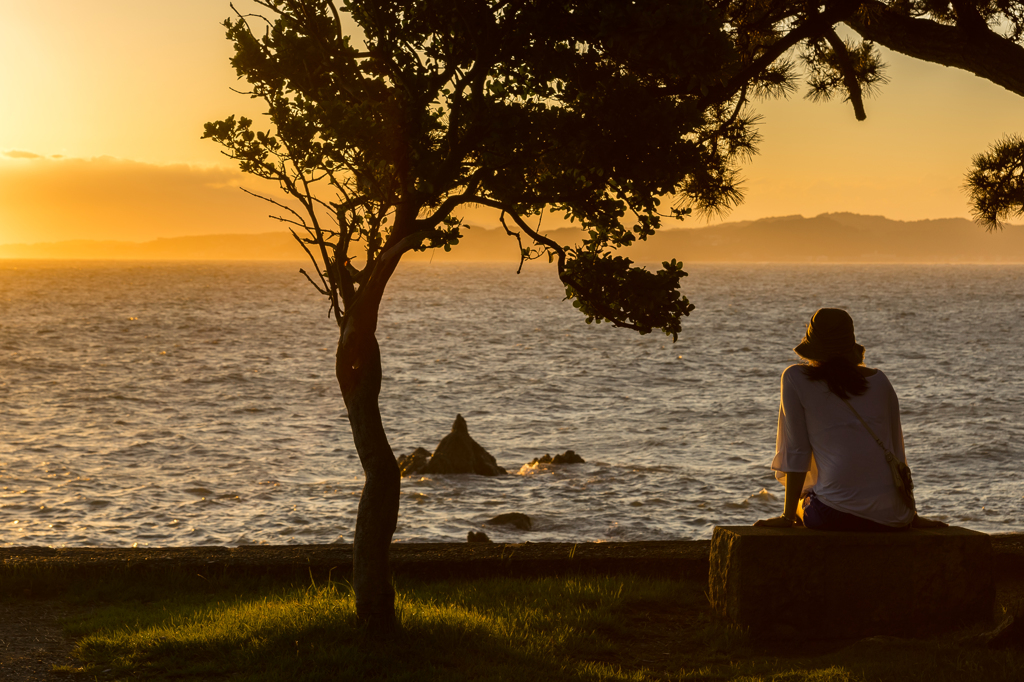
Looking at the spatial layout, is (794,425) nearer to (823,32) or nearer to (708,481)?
(823,32)

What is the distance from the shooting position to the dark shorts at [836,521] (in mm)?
5711

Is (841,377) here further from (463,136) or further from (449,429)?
(449,429)

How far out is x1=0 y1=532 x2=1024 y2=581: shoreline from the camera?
25.9ft

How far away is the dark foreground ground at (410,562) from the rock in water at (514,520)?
7.75 meters

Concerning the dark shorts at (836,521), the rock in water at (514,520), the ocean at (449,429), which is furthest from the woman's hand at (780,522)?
the rock in water at (514,520)

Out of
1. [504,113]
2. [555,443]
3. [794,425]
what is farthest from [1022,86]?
[555,443]

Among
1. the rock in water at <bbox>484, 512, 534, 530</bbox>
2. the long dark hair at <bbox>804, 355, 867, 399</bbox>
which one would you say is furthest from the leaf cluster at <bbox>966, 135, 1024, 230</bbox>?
the rock in water at <bbox>484, 512, 534, 530</bbox>

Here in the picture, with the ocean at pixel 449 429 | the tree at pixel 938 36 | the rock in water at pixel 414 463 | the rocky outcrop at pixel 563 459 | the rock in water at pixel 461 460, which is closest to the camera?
the tree at pixel 938 36

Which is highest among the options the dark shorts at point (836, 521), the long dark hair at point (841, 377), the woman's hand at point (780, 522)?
the long dark hair at point (841, 377)

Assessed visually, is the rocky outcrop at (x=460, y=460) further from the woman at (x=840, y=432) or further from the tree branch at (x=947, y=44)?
the woman at (x=840, y=432)

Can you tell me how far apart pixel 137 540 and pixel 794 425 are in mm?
13441

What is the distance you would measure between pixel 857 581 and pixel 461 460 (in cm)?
1547

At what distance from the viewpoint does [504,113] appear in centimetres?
527

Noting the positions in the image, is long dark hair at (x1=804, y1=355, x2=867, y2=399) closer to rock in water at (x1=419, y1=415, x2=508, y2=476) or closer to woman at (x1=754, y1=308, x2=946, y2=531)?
woman at (x1=754, y1=308, x2=946, y2=531)
